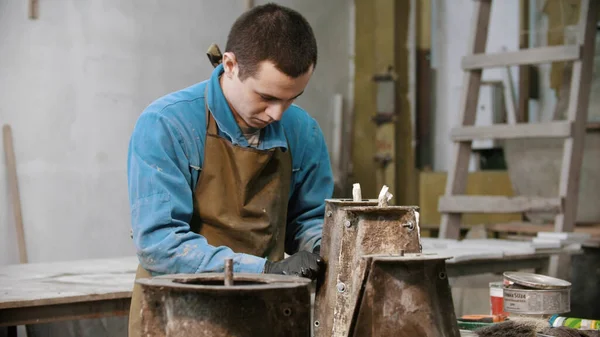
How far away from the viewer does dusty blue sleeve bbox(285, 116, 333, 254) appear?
7.92ft

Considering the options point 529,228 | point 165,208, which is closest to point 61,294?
point 165,208

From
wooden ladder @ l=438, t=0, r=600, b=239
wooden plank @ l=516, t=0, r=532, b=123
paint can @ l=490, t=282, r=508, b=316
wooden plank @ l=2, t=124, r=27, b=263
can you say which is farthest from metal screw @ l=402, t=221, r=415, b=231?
wooden plank @ l=516, t=0, r=532, b=123

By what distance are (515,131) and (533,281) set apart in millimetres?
2733

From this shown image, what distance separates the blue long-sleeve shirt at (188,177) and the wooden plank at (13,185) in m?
2.88

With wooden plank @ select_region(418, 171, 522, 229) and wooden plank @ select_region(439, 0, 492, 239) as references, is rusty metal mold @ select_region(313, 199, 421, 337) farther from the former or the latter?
wooden plank @ select_region(418, 171, 522, 229)

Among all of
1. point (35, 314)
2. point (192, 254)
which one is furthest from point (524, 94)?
point (192, 254)

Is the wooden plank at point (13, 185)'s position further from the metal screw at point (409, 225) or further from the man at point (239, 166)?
the metal screw at point (409, 225)

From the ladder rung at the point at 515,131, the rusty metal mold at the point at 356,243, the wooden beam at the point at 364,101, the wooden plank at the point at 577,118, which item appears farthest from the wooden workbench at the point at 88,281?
the wooden beam at the point at 364,101

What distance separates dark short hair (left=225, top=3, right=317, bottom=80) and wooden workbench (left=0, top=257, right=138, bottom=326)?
54.3 inches

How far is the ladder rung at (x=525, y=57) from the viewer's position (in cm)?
472

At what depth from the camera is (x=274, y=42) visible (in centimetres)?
200

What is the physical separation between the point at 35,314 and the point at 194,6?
338 cm

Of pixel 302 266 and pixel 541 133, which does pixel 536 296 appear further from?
pixel 541 133

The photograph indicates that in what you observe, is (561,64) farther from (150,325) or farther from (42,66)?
(150,325)
